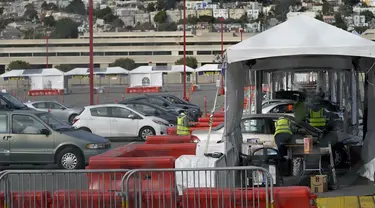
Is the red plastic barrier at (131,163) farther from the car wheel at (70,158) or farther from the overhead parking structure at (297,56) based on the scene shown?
the car wheel at (70,158)

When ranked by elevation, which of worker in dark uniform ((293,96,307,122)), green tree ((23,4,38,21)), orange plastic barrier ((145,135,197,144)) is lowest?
orange plastic barrier ((145,135,197,144))

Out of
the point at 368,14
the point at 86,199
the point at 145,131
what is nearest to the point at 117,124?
the point at 145,131

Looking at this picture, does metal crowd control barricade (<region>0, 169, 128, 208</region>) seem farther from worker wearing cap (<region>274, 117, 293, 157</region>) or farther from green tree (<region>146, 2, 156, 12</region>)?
green tree (<region>146, 2, 156, 12</region>)

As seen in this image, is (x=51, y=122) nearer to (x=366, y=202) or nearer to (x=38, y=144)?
(x=38, y=144)

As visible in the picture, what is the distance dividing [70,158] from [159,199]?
8.47 m

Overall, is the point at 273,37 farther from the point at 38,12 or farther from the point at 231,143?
the point at 38,12

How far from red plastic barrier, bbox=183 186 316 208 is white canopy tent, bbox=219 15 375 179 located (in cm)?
307

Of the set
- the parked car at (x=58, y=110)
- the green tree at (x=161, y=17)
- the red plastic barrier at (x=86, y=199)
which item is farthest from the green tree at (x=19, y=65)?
the red plastic barrier at (x=86, y=199)

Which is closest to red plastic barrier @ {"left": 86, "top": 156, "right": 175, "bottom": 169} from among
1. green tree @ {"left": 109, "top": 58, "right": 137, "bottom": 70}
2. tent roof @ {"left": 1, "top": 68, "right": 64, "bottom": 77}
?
tent roof @ {"left": 1, "top": 68, "right": 64, "bottom": 77}

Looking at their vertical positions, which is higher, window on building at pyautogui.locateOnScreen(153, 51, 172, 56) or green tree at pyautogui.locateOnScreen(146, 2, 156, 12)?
green tree at pyautogui.locateOnScreen(146, 2, 156, 12)

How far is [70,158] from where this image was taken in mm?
15852

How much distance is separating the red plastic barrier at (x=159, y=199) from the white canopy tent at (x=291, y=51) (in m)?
3.17

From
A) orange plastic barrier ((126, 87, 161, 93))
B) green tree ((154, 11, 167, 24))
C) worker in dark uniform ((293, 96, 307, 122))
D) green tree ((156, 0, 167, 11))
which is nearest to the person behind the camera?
worker in dark uniform ((293, 96, 307, 122))

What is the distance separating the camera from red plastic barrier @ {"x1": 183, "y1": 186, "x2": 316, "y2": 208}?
7559 mm
